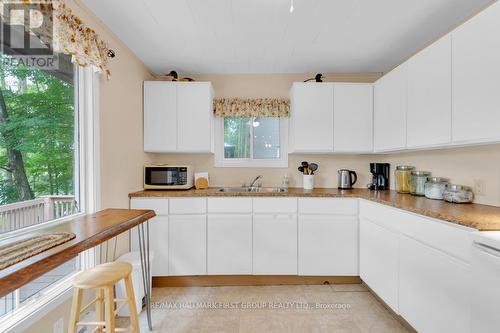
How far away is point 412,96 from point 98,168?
2.77 metres

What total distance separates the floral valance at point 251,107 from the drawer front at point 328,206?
119cm

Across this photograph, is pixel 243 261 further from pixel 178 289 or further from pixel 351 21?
pixel 351 21

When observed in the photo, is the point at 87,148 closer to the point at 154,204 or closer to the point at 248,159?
the point at 154,204

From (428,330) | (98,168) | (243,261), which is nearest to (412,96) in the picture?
(428,330)

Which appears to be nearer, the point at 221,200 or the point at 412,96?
the point at 412,96

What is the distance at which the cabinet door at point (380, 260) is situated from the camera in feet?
6.07

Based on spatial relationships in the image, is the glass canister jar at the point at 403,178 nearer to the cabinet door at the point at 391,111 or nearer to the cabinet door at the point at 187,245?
the cabinet door at the point at 391,111

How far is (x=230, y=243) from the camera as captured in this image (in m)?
2.45

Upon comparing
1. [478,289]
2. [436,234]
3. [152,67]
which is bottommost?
[478,289]

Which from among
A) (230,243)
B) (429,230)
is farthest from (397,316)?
(230,243)

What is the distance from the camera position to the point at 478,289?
1145 millimetres

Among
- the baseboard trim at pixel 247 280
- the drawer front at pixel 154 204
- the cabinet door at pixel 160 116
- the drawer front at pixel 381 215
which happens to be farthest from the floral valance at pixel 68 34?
the drawer front at pixel 381 215

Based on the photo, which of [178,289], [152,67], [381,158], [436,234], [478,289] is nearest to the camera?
[478,289]

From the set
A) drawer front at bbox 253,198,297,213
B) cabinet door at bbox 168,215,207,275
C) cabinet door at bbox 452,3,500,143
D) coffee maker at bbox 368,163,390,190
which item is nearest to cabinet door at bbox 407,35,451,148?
cabinet door at bbox 452,3,500,143
